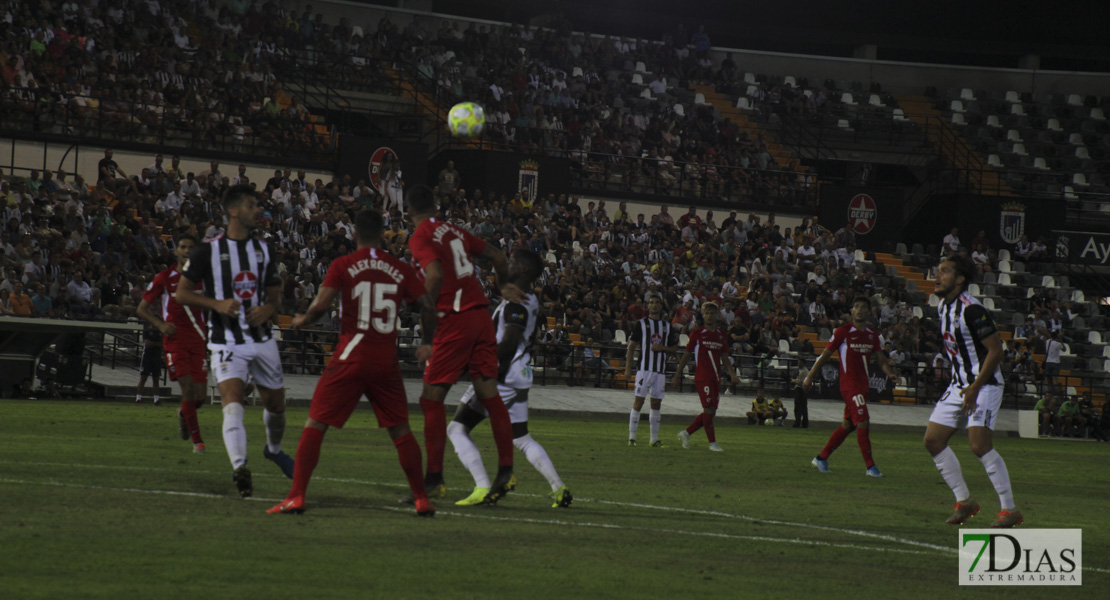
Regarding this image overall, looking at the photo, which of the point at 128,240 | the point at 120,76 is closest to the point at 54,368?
the point at 128,240

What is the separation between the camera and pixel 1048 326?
40312 millimetres

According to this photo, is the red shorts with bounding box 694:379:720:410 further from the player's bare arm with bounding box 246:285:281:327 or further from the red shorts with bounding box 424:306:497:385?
the player's bare arm with bounding box 246:285:281:327

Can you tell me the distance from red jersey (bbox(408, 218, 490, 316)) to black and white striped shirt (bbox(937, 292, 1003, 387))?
13.1ft

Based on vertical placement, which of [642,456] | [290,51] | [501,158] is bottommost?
[642,456]

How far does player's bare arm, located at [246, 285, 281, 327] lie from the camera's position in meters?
9.85

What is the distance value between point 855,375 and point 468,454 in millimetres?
8125

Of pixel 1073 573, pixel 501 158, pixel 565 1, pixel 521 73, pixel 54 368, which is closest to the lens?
pixel 1073 573

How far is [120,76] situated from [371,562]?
2880 cm

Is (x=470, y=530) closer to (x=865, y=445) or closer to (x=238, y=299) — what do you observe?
(x=238, y=299)

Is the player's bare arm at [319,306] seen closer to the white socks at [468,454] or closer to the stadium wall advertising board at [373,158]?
the white socks at [468,454]

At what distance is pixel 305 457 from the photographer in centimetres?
884

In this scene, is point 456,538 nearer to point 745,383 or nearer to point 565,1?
point 745,383

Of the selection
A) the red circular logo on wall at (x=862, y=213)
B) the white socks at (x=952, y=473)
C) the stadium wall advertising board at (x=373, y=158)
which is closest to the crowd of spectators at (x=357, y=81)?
the stadium wall advertising board at (x=373, y=158)

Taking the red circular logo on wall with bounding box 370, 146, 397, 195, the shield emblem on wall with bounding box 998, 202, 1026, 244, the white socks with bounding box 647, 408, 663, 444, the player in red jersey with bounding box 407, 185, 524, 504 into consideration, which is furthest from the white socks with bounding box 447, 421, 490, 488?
the shield emblem on wall with bounding box 998, 202, 1026, 244
